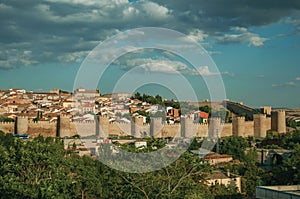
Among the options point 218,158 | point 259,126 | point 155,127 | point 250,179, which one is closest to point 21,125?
point 155,127

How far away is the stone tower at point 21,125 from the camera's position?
2659 centimetres

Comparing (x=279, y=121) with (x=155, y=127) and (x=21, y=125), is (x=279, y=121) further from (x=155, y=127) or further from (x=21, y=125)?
(x=21, y=125)

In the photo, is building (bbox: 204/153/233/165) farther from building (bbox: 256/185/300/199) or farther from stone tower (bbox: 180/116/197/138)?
building (bbox: 256/185/300/199)

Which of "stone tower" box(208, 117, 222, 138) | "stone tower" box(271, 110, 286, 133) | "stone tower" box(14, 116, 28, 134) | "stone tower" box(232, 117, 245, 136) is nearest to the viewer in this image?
"stone tower" box(14, 116, 28, 134)

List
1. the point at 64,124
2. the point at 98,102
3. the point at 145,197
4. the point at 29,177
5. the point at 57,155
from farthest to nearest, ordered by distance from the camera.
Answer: the point at 98,102, the point at 64,124, the point at 57,155, the point at 29,177, the point at 145,197

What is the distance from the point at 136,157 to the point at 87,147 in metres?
10.7

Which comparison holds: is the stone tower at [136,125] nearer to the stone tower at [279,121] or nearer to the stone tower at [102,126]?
the stone tower at [102,126]

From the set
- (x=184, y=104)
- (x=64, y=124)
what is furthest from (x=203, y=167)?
(x=184, y=104)

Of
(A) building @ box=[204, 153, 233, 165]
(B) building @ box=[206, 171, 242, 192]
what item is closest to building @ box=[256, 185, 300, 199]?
(B) building @ box=[206, 171, 242, 192]

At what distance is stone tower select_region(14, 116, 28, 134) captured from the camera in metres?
26.6

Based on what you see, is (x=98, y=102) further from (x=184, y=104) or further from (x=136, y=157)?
(x=136, y=157)

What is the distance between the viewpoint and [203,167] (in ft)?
30.9

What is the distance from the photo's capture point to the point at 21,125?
87.6 ft

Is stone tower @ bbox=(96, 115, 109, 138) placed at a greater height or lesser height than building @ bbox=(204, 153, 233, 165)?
greater
